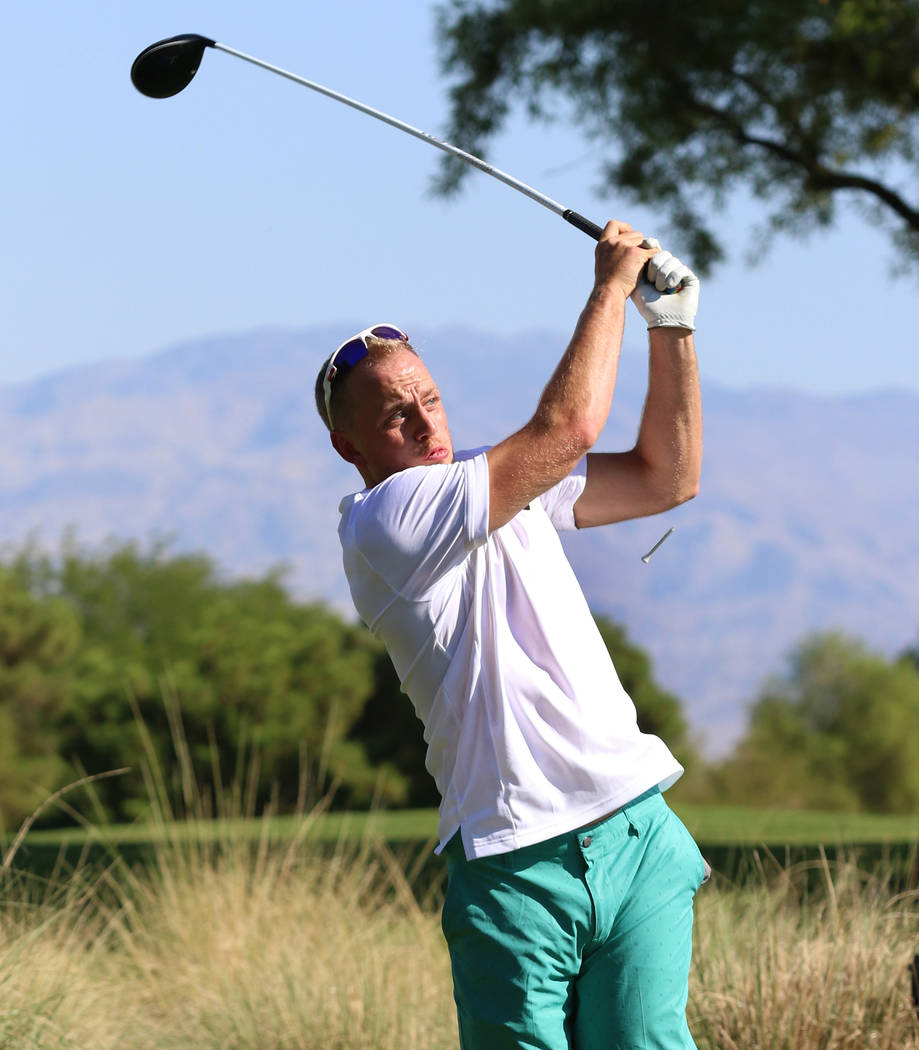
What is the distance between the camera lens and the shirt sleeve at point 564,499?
9.50 ft

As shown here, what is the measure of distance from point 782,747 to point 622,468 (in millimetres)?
17885

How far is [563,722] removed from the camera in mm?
2486

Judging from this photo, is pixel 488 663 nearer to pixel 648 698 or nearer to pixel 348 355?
pixel 348 355

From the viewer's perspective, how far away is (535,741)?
2482mm

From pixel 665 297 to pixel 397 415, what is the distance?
1.81 ft

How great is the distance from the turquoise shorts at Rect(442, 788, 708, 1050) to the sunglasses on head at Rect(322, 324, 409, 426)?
3.06ft

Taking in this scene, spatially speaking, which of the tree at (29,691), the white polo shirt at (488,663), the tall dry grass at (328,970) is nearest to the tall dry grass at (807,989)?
the tall dry grass at (328,970)

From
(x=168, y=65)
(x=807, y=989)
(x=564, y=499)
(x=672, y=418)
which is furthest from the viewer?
(x=807, y=989)

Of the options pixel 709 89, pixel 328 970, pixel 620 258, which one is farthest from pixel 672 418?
pixel 709 89

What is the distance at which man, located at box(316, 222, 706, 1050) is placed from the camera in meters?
2.40

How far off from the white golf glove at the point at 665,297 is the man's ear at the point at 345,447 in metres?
0.62

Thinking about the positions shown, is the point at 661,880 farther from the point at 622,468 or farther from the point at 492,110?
the point at 492,110

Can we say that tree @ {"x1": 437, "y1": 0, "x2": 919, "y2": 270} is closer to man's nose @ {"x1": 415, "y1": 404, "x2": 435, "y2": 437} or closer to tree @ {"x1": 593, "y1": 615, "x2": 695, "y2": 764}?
tree @ {"x1": 593, "y1": 615, "x2": 695, "y2": 764}

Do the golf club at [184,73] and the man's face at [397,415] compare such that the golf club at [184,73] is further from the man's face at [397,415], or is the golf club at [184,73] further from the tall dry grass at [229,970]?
the tall dry grass at [229,970]
